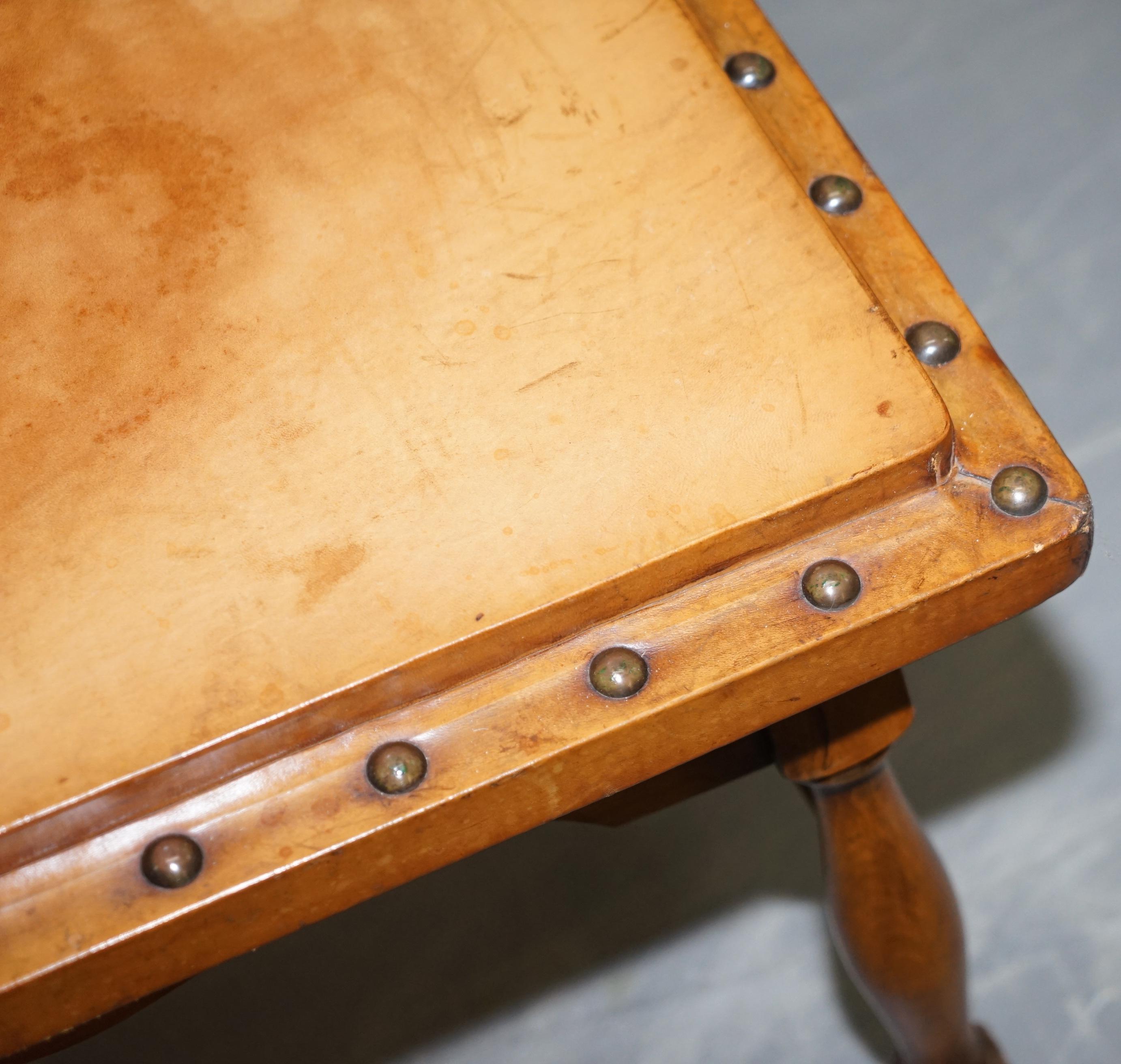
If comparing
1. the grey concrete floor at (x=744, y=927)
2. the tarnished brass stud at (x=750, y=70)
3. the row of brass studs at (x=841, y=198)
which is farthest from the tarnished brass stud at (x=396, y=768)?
the grey concrete floor at (x=744, y=927)

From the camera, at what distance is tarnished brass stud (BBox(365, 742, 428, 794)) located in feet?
1.82

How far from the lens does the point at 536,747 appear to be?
1.83ft

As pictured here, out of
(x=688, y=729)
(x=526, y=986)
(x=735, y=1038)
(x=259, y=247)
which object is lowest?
(x=735, y=1038)

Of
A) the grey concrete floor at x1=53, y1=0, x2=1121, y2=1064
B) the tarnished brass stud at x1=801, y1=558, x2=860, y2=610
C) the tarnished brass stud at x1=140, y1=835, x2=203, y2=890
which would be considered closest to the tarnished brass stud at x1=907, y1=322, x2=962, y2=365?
the tarnished brass stud at x1=801, y1=558, x2=860, y2=610

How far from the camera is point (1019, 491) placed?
0.58 metres

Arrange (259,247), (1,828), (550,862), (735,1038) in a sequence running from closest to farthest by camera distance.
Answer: (1,828), (259,247), (735,1038), (550,862)

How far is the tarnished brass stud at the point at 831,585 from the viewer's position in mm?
571

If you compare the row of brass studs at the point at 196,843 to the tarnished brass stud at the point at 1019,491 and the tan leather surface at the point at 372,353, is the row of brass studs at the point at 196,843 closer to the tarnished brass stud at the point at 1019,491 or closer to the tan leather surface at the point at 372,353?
the tan leather surface at the point at 372,353

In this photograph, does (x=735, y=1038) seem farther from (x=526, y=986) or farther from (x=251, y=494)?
(x=251, y=494)

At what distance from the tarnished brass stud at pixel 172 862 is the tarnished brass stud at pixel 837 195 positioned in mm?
419

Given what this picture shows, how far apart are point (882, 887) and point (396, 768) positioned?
1.43 ft

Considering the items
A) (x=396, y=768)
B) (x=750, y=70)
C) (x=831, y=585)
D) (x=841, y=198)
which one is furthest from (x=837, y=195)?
(x=396, y=768)

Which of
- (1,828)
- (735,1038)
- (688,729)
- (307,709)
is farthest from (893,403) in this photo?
(735,1038)

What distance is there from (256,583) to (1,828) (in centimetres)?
14
